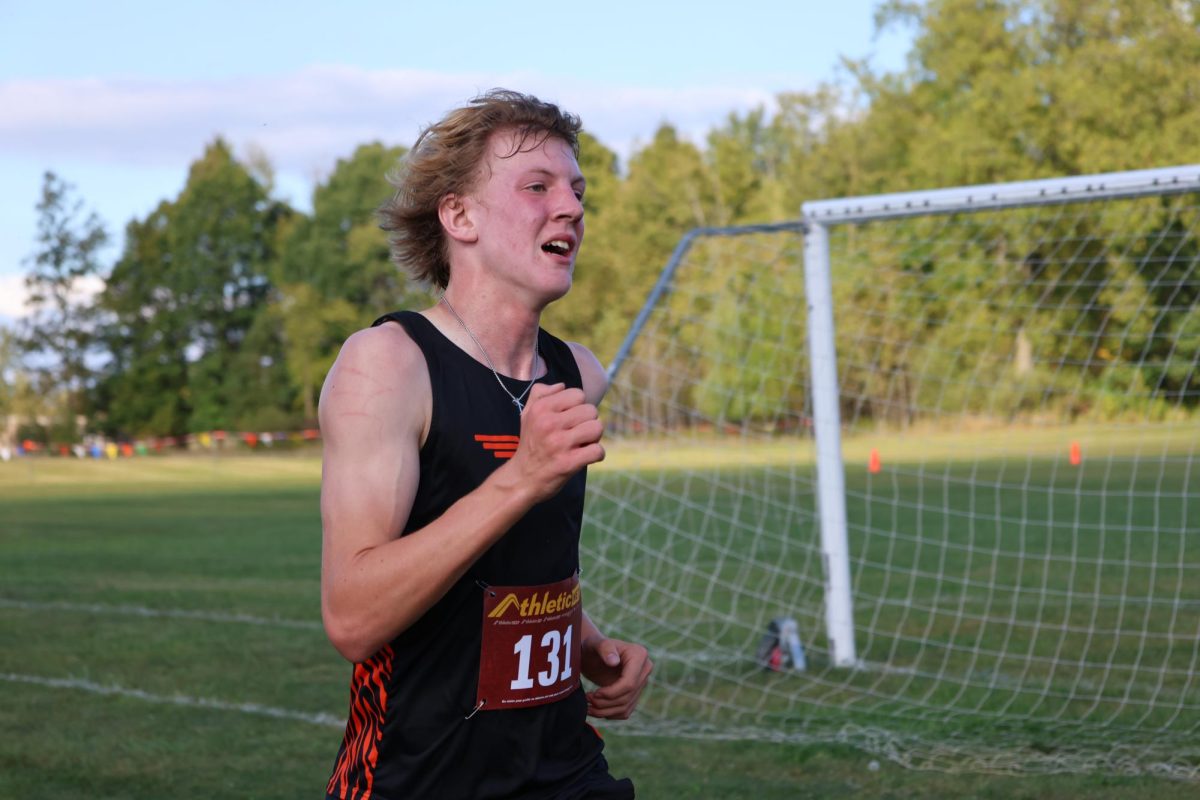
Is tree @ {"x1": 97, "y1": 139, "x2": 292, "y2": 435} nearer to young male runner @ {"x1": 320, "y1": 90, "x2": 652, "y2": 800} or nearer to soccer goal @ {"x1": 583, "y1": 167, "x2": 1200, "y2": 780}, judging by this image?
soccer goal @ {"x1": 583, "y1": 167, "x2": 1200, "y2": 780}

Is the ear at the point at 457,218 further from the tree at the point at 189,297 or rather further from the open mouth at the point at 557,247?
the tree at the point at 189,297

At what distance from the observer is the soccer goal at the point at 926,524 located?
23.3 feet

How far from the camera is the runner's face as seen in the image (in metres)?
2.65

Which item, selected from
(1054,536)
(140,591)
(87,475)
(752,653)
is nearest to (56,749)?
(752,653)

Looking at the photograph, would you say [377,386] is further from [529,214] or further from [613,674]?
[613,674]

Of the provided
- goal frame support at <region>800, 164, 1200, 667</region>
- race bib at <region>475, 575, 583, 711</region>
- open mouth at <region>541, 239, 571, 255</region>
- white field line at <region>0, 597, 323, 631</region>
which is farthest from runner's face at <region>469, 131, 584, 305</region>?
white field line at <region>0, 597, 323, 631</region>

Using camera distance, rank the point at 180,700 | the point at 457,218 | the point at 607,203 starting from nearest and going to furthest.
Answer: the point at 457,218 → the point at 180,700 → the point at 607,203

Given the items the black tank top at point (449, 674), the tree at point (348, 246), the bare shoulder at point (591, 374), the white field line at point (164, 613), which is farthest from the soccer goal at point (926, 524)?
the tree at point (348, 246)


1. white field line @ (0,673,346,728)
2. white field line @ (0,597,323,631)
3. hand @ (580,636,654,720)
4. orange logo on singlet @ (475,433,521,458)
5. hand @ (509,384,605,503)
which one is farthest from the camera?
white field line @ (0,597,323,631)

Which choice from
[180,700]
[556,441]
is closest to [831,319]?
[180,700]

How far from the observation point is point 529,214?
266cm

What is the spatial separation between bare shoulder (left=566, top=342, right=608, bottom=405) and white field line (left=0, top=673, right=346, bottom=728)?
164 inches

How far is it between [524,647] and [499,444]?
1.24 feet

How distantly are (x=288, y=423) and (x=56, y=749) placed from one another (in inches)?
2102
